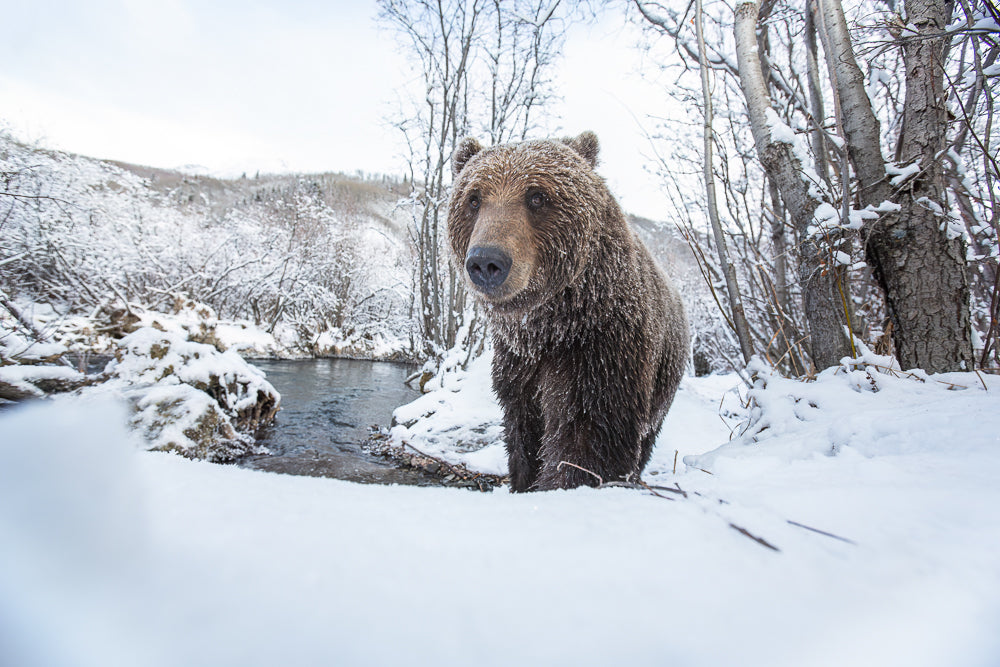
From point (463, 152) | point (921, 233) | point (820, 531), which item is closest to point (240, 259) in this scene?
point (463, 152)

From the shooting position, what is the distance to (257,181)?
65688mm

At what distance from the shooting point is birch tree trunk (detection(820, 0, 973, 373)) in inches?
81.7

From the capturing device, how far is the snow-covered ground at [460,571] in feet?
1.37

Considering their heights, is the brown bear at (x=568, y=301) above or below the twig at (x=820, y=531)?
above

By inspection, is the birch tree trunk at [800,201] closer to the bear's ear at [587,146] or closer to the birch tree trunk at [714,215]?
the birch tree trunk at [714,215]

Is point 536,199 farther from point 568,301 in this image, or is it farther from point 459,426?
point 459,426

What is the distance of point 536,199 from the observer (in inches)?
83.3

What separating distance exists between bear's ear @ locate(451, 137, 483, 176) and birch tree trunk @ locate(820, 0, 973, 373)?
2.02 metres

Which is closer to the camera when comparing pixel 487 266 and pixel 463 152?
pixel 487 266

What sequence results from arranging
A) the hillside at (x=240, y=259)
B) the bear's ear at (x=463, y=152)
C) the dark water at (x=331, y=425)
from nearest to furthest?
the bear's ear at (x=463, y=152), the dark water at (x=331, y=425), the hillside at (x=240, y=259)

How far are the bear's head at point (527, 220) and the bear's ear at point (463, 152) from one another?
34cm

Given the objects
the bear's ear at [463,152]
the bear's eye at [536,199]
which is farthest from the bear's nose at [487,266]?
the bear's ear at [463,152]

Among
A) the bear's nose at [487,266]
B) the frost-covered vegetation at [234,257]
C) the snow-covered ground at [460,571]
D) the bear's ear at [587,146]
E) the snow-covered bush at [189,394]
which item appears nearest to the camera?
the snow-covered ground at [460,571]

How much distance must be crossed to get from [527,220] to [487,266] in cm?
39
